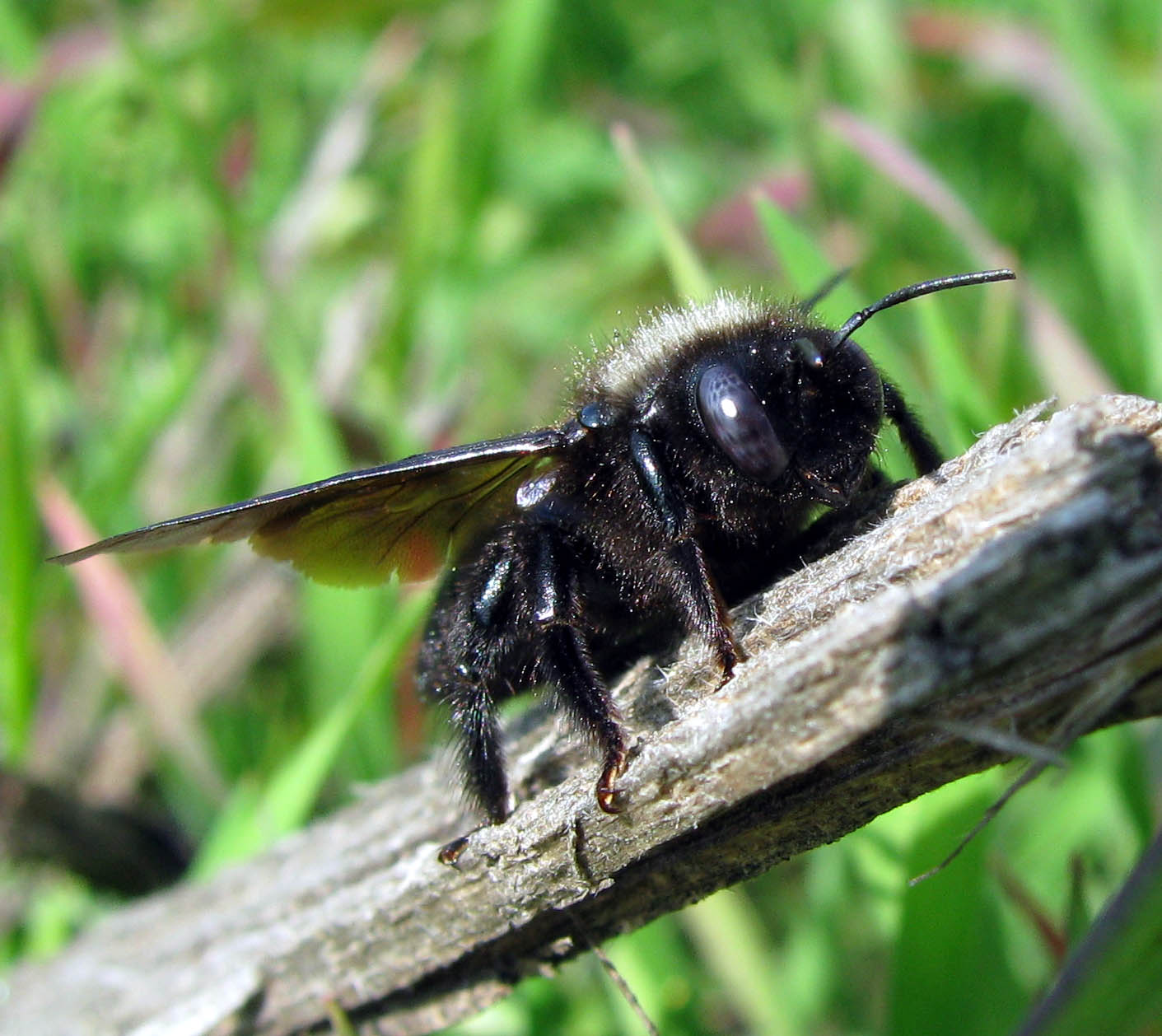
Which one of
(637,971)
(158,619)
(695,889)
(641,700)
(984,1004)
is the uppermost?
(158,619)

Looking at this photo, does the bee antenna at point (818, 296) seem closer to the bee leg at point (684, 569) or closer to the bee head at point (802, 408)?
the bee head at point (802, 408)

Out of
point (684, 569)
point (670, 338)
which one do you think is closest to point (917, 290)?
point (670, 338)

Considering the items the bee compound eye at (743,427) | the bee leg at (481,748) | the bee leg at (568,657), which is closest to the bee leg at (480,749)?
the bee leg at (481,748)

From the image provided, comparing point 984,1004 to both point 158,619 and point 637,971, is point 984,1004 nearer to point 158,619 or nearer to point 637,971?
point 637,971

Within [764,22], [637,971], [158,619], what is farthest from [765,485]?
[764,22]

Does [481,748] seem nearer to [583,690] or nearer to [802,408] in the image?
[583,690]

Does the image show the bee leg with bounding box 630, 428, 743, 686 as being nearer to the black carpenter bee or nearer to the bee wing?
the black carpenter bee

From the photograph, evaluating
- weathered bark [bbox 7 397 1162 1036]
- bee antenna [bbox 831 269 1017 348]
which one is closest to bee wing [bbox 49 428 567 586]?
weathered bark [bbox 7 397 1162 1036]
